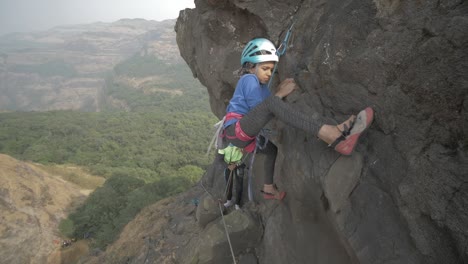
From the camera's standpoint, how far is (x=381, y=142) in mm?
2963

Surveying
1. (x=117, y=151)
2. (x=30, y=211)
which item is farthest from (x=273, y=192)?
(x=117, y=151)

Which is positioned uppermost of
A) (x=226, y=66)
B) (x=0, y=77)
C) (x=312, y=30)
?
(x=312, y=30)

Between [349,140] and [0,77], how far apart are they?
208012mm

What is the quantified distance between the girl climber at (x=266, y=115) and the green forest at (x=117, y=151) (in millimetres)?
12164

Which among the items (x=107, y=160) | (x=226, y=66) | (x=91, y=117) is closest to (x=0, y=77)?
(x=91, y=117)

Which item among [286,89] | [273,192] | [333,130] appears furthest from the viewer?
[273,192]

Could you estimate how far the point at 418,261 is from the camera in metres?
2.49

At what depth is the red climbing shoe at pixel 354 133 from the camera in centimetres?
290

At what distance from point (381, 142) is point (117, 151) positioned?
174 ft

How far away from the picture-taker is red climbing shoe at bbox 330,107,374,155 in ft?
9.52

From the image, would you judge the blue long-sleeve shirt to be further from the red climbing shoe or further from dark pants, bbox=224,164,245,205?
dark pants, bbox=224,164,245,205

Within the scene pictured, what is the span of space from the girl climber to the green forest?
12164mm

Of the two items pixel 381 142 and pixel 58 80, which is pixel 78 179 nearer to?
pixel 381 142

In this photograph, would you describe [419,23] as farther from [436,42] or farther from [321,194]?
→ [321,194]
